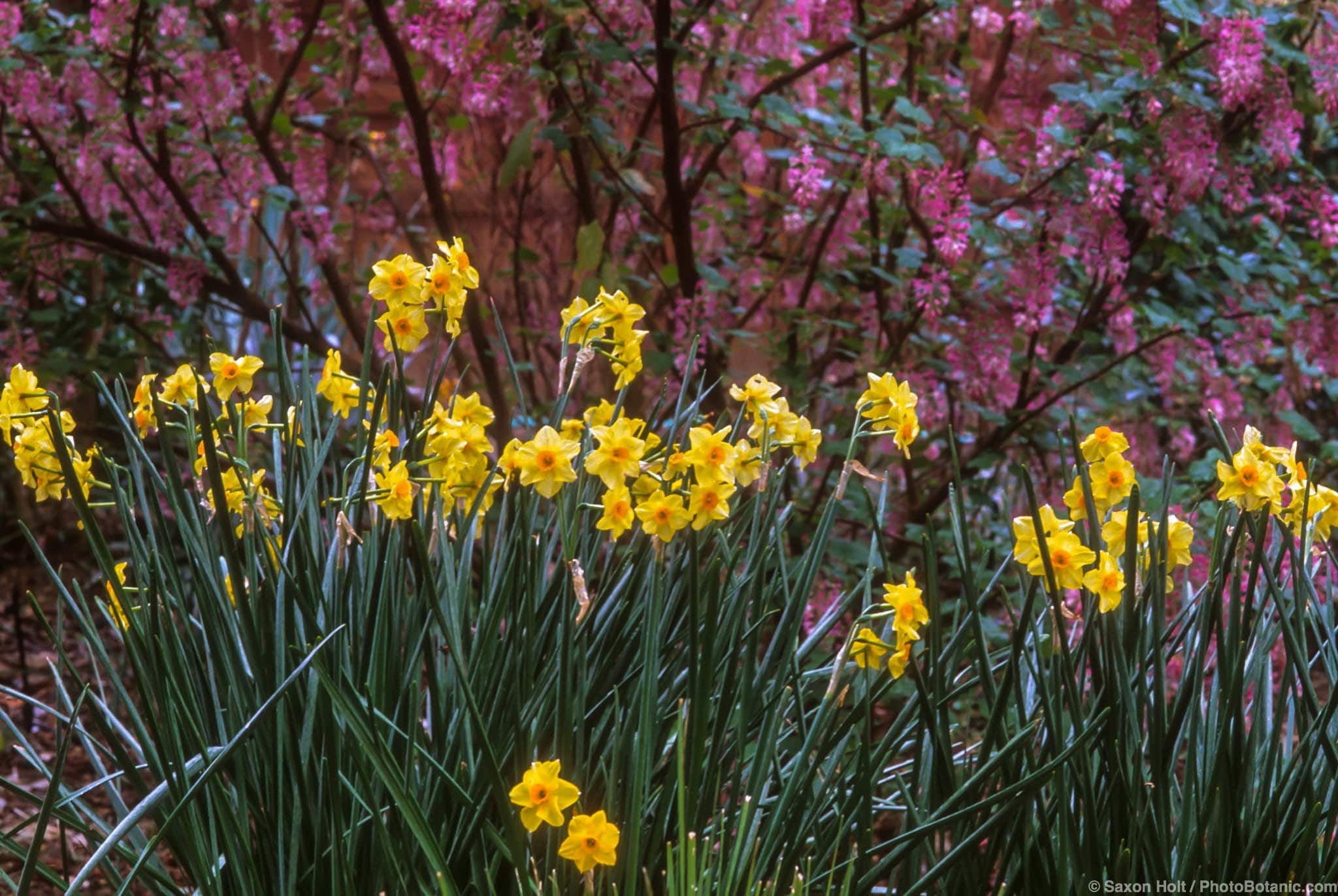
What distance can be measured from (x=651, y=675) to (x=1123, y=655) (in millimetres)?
328

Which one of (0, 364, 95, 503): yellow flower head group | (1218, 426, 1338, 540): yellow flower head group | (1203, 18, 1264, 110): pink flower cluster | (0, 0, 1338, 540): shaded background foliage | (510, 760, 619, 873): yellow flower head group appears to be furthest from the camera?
(0, 0, 1338, 540): shaded background foliage

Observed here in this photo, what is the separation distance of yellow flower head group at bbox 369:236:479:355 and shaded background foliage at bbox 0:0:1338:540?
38.6 inches

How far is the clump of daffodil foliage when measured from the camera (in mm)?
914

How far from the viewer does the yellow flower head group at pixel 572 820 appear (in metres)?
0.83

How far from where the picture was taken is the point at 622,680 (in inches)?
41.8

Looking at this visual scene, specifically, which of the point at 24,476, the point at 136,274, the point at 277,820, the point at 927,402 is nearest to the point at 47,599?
the point at 136,274

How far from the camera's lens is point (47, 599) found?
11.3 ft

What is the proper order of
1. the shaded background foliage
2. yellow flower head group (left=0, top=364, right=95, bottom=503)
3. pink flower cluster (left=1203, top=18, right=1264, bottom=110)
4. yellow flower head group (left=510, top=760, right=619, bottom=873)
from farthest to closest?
the shaded background foliage, pink flower cluster (left=1203, top=18, right=1264, bottom=110), yellow flower head group (left=0, top=364, right=95, bottom=503), yellow flower head group (left=510, top=760, right=619, bottom=873)

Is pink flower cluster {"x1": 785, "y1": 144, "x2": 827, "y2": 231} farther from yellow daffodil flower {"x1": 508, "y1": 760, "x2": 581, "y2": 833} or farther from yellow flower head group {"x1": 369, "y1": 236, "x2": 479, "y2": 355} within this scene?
yellow daffodil flower {"x1": 508, "y1": 760, "x2": 581, "y2": 833}

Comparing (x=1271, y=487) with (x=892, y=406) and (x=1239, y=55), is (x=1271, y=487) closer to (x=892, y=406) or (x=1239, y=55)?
(x=892, y=406)

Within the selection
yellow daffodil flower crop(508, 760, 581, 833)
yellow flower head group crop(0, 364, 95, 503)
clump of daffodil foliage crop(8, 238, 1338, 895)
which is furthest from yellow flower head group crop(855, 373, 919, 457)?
yellow flower head group crop(0, 364, 95, 503)

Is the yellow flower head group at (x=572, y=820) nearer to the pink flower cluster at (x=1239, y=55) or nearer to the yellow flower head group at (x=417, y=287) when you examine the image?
the yellow flower head group at (x=417, y=287)

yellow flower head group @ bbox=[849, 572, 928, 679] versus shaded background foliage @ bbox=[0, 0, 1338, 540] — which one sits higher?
shaded background foliage @ bbox=[0, 0, 1338, 540]

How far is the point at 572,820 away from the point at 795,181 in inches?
65.8
